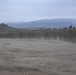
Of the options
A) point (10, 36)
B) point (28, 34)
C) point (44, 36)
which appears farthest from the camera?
point (10, 36)

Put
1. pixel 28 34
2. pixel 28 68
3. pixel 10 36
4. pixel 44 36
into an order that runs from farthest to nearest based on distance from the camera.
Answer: pixel 10 36 < pixel 28 34 < pixel 44 36 < pixel 28 68

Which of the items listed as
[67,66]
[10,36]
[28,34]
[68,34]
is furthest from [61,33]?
[67,66]

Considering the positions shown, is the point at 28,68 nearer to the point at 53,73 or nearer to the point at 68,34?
the point at 53,73

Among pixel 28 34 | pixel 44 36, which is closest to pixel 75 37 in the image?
pixel 44 36

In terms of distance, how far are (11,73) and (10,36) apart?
57.0 m

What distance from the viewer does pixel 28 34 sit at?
66.0 meters

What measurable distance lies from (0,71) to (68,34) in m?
32.6

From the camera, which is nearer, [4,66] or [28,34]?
[4,66]

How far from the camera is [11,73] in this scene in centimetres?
1434

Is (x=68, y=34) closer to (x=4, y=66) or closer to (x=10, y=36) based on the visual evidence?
(x=10, y=36)

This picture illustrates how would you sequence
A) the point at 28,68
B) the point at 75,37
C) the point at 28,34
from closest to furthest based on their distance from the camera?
1. the point at 28,68
2. the point at 75,37
3. the point at 28,34

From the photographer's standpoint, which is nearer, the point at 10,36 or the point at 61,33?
the point at 61,33

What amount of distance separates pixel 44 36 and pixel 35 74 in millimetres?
44759

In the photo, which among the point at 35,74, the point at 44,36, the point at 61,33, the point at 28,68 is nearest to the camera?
the point at 35,74
